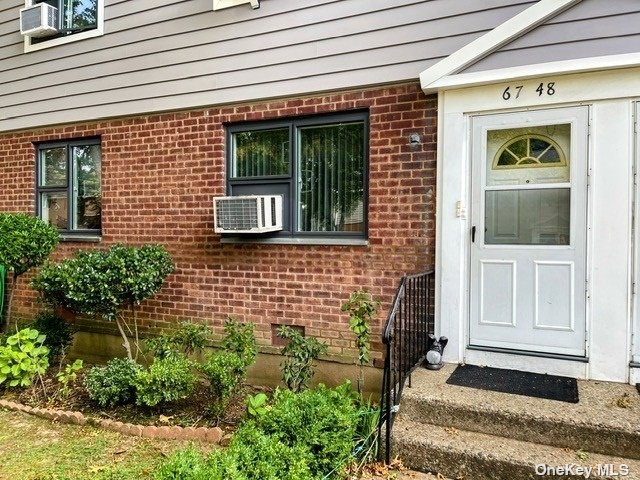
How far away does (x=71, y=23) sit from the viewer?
5875 millimetres

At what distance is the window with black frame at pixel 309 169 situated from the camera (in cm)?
430

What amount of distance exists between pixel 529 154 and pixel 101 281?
3902 mm

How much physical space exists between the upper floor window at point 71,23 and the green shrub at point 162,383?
4.30m

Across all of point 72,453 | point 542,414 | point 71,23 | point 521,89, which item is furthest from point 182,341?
point 71,23

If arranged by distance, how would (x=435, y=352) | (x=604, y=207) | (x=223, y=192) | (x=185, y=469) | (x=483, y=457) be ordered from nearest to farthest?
(x=185, y=469) → (x=483, y=457) → (x=604, y=207) → (x=435, y=352) → (x=223, y=192)

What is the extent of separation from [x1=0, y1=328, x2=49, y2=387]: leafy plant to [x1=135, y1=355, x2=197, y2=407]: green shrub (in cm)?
131

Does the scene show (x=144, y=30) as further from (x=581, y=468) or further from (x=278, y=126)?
(x=581, y=468)

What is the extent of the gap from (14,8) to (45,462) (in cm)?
614

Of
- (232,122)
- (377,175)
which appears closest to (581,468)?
(377,175)

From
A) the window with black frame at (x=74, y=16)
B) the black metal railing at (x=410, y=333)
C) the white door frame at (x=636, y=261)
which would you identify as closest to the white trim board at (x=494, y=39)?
the white door frame at (x=636, y=261)

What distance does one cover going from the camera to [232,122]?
4785 mm

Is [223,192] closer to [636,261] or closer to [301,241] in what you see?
[301,241]

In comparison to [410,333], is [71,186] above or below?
above

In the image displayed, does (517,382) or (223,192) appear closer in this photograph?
(517,382)
